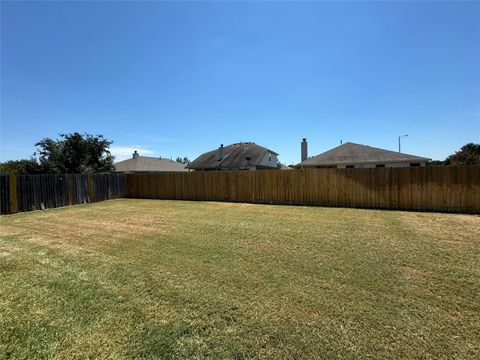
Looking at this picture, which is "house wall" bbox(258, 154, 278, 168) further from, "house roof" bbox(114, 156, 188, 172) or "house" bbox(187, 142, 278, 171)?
"house roof" bbox(114, 156, 188, 172)

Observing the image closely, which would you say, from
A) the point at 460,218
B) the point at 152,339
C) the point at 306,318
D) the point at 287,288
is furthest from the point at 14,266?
the point at 460,218

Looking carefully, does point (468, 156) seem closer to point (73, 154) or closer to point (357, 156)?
point (357, 156)

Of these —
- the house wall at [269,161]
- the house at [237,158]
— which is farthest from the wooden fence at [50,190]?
the house wall at [269,161]

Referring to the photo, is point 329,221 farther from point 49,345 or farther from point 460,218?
point 49,345

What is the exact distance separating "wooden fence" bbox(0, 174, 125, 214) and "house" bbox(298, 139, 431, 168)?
15296mm

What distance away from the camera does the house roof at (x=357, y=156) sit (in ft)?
63.3

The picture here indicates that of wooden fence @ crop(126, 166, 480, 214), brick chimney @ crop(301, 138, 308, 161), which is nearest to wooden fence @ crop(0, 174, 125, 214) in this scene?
wooden fence @ crop(126, 166, 480, 214)

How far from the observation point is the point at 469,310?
2924mm

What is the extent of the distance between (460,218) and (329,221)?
4.24 m

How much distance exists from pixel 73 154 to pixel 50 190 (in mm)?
9212

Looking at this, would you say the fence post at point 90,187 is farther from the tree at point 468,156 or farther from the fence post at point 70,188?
the tree at point 468,156

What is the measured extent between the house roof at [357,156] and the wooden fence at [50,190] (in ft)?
50.2

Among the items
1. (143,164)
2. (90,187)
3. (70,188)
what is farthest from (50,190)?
(143,164)

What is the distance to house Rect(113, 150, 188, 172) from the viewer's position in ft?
104
